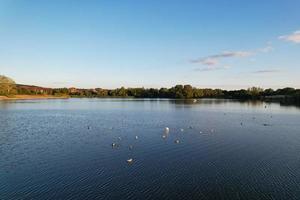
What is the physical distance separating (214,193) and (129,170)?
661 centimetres

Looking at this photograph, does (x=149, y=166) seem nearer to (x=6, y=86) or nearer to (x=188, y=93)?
(x=6, y=86)

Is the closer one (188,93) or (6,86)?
(6,86)

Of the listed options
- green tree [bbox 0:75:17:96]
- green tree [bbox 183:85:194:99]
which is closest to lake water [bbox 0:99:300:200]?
green tree [bbox 0:75:17:96]

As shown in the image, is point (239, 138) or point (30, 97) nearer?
point (239, 138)

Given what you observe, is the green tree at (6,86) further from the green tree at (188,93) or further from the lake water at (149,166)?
the lake water at (149,166)

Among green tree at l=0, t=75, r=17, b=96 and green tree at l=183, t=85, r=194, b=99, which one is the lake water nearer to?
green tree at l=0, t=75, r=17, b=96

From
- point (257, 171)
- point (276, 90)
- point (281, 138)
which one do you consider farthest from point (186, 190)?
point (276, 90)

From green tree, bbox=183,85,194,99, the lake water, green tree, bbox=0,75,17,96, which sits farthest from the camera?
green tree, bbox=183,85,194,99

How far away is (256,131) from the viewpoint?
125 ft

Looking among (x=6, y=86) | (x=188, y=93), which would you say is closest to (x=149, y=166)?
(x=6, y=86)

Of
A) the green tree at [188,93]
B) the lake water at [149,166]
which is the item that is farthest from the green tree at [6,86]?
the lake water at [149,166]

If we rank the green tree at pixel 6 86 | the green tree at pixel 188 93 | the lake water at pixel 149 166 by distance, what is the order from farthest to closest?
the green tree at pixel 188 93
the green tree at pixel 6 86
the lake water at pixel 149 166

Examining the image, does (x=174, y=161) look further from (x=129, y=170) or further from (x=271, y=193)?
(x=271, y=193)

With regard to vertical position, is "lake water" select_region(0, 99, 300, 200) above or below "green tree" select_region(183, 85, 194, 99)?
below
